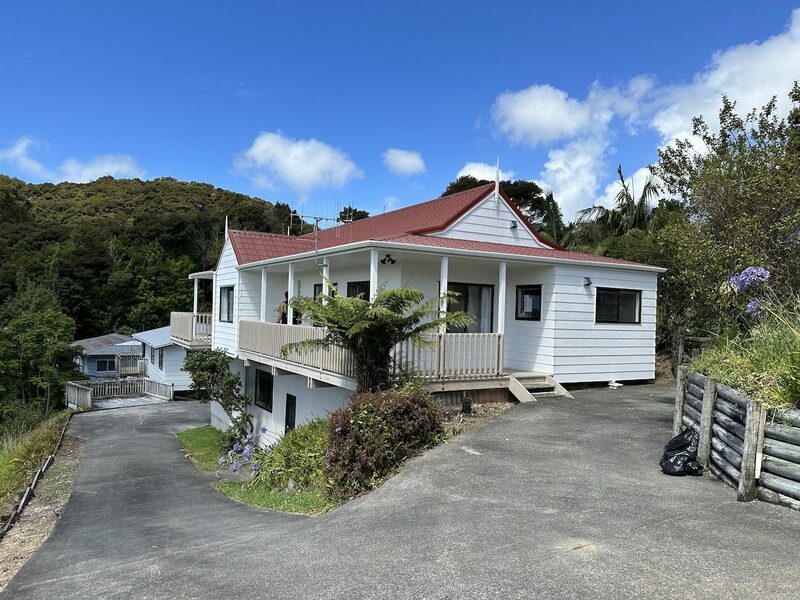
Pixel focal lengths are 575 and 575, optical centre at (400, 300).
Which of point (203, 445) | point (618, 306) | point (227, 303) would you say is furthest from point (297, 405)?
point (618, 306)

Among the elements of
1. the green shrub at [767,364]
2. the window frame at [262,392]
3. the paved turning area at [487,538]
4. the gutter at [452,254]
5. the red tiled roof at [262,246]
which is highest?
the red tiled roof at [262,246]

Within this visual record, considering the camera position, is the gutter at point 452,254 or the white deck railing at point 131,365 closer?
the gutter at point 452,254

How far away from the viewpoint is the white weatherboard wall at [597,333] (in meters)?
13.2

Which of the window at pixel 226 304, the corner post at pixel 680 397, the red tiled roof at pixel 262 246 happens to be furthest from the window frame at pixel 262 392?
the corner post at pixel 680 397

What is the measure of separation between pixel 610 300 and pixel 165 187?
66.7 m

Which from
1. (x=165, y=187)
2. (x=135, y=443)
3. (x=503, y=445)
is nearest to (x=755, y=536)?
(x=503, y=445)

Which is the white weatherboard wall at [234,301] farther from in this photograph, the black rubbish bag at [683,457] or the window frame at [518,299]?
the black rubbish bag at [683,457]

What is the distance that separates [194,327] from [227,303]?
252 centimetres

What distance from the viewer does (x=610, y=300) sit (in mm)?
14008

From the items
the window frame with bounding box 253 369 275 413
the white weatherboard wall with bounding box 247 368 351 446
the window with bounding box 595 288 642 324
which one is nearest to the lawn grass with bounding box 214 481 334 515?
the white weatherboard wall with bounding box 247 368 351 446

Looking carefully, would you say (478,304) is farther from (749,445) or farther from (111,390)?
(111,390)

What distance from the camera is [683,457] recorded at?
684cm

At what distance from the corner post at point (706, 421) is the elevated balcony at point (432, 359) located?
4126 mm

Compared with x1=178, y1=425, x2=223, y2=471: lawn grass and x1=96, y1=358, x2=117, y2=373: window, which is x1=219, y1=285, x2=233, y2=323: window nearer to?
x1=178, y1=425, x2=223, y2=471: lawn grass
